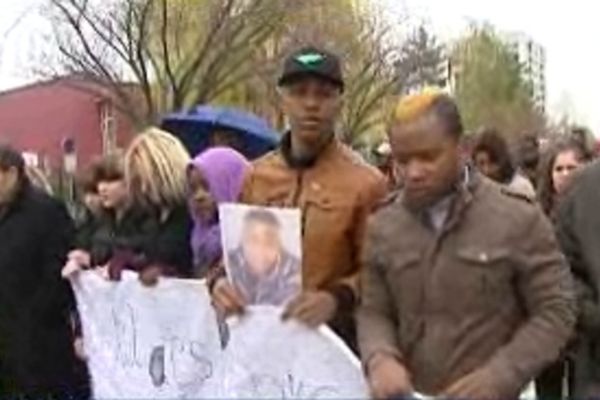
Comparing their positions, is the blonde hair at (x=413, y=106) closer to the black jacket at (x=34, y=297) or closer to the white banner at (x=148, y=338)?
the white banner at (x=148, y=338)

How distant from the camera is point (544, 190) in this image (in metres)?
7.75

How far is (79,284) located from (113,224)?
32 centimetres

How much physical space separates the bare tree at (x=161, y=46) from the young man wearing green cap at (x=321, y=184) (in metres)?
28.2

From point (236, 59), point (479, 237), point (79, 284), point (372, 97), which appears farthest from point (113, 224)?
point (372, 97)

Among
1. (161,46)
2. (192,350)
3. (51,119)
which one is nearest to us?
(192,350)

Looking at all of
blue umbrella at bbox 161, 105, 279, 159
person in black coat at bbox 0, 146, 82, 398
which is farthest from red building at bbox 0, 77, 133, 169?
person in black coat at bbox 0, 146, 82, 398

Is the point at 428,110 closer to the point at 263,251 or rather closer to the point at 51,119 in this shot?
the point at 263,251

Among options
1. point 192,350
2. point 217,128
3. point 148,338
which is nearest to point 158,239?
point 148,338

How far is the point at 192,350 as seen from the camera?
6418 millimetres

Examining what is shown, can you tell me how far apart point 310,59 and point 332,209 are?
53cm

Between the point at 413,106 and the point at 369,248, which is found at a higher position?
the point at 413,106

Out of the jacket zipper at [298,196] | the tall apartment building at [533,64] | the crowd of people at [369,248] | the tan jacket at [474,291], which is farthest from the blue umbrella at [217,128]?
the tall apartment building at [533,64]

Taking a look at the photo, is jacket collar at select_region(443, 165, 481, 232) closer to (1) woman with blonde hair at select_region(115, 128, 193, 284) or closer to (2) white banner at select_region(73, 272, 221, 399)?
(2) white banner at select_region(73, 272, 221, 399)

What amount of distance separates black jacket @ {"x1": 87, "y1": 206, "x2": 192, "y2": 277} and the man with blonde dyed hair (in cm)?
205
